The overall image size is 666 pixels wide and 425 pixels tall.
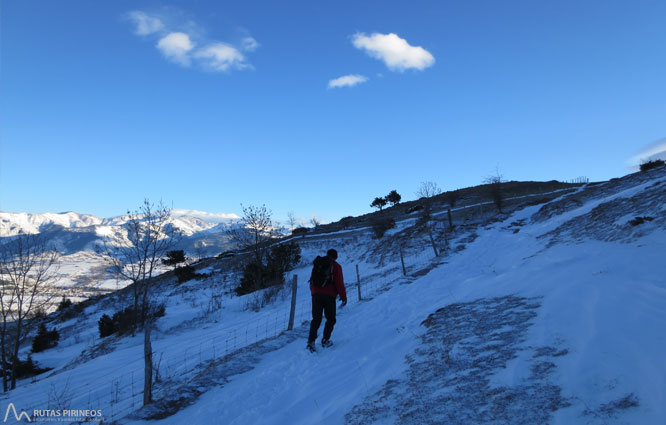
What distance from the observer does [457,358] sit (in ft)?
12.9

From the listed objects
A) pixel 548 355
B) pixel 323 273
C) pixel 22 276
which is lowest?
pixel 548 355

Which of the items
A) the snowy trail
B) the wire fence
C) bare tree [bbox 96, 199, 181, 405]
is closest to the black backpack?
the snowy trail

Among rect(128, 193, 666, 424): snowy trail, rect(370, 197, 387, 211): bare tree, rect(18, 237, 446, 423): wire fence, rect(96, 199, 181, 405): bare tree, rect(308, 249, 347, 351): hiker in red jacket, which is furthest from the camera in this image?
rect(370, 197, 387, 211): bare tree

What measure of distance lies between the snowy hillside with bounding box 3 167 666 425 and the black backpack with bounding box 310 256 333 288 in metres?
1.31

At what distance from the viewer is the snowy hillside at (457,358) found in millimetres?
2645

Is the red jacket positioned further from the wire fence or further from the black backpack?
the wire fence

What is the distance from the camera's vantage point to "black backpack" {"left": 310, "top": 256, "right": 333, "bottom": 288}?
584 cm

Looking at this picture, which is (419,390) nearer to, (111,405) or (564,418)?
(564,418)

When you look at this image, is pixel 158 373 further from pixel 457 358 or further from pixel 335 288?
pixel 457 358

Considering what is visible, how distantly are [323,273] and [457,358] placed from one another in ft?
8.75

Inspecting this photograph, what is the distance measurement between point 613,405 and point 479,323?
9.86 feet

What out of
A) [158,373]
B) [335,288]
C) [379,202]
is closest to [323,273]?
[335,288]

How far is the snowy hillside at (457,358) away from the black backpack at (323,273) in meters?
1.31

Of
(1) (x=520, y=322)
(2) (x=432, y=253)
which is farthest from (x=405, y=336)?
(2) (x=432, y=253)
